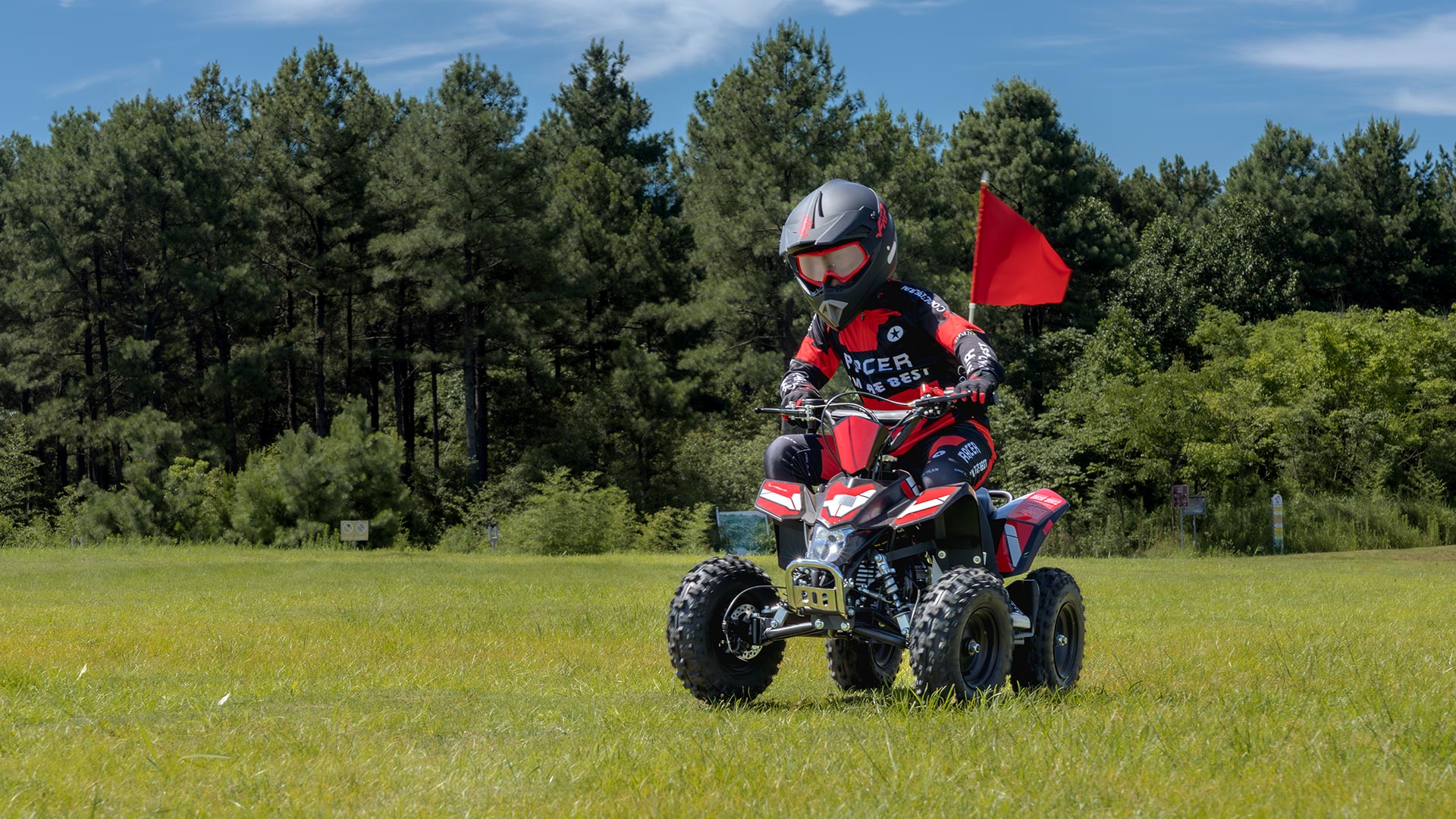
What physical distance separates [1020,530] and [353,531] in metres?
30.2

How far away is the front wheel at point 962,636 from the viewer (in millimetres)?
6102

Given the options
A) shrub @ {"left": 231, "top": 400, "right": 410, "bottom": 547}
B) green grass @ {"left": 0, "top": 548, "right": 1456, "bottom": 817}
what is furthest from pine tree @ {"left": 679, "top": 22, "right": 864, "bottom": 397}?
green grass @ {"left": 0, "top": 548, "right": 1456, "bottom": 817}

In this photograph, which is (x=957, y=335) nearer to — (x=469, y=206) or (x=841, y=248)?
(x=841, y=248)

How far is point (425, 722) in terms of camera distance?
20.0ft

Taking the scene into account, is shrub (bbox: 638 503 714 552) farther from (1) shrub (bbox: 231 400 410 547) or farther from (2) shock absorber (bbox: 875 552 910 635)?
(2) shock absorber (bbox: 875 552 910 635)

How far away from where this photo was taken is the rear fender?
716 cm

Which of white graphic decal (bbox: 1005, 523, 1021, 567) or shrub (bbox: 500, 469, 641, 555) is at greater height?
white graphic decal (bbox: 1005, 523, 1021, 567)

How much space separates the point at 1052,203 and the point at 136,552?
3511 cm

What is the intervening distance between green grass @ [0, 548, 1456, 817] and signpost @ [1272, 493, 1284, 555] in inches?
871

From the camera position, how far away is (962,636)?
6.20 m

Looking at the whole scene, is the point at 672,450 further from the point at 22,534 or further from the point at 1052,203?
the point at 22,534

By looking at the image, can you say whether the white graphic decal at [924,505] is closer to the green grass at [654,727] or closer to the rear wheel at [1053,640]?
the green grass at [654,727]

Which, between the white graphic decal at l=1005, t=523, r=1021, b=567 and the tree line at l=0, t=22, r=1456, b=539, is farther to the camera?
the tree line at l=0, t=22, r=1456, b=539

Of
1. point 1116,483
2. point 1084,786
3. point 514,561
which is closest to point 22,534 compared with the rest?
Result: point 514,561
